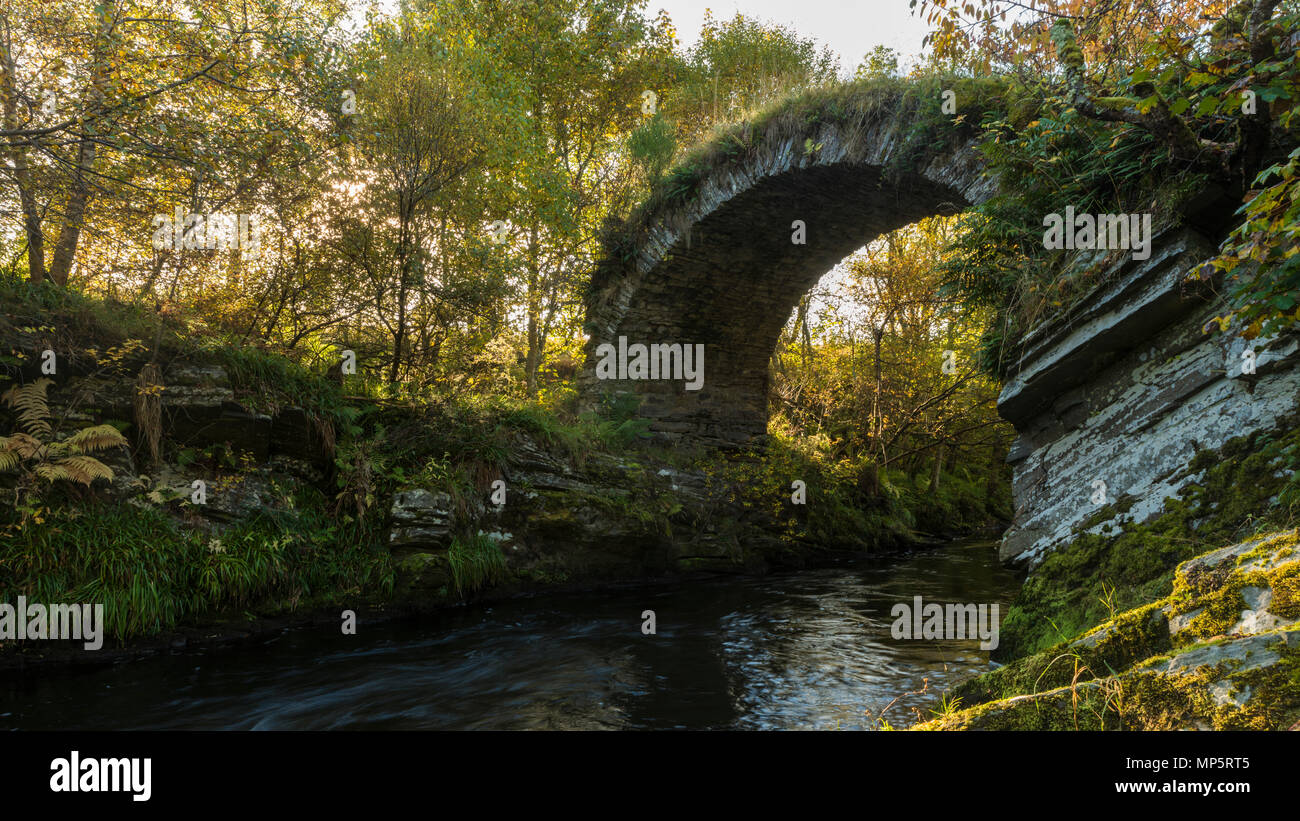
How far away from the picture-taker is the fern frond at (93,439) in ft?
20.6

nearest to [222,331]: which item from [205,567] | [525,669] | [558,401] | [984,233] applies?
[205,567]

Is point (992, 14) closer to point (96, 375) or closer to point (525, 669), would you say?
point (525, 669)

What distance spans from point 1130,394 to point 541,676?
17.8 feet

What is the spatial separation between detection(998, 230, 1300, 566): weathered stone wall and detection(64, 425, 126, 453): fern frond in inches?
326

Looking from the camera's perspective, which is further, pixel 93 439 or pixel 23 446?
pixel 93 439

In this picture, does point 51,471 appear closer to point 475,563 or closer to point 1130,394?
point 475,563

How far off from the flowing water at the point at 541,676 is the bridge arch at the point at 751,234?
513cm

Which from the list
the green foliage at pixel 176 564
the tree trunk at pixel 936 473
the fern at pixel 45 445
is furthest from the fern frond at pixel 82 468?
the tree trunk at pixel 936 473

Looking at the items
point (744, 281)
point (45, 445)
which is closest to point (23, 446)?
point (45, 445)

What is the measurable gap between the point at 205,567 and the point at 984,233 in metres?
8.22

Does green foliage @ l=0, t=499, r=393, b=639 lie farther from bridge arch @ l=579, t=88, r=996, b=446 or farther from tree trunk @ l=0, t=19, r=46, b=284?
bridge arch @ l=579, t=88, r=996, b=446

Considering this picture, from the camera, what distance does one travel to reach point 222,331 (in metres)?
8.52

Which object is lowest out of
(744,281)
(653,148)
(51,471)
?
(51,471)

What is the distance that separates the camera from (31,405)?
20.5 ft
